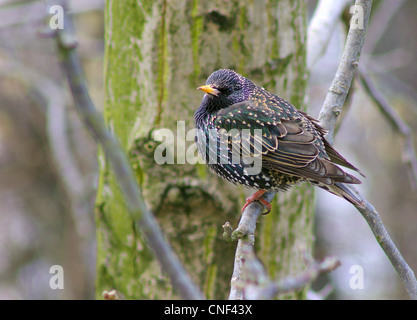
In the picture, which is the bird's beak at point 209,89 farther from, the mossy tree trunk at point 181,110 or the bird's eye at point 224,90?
the mossy tree trunk at point 181,110

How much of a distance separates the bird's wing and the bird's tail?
7.5 inches

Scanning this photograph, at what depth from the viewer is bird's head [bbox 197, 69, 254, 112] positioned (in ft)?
10.3

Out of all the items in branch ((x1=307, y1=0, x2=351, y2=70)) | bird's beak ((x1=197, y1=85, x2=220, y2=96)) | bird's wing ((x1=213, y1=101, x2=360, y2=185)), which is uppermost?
branch ((x1=307, y1=0, x2=351, y2=70))

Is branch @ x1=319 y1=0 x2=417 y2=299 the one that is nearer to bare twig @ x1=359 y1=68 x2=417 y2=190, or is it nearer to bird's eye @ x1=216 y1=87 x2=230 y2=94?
bird's eye @ x1=216 y1=87 x2=230 y2=94

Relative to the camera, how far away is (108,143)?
0.98 m

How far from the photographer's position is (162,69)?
3246 millimetres

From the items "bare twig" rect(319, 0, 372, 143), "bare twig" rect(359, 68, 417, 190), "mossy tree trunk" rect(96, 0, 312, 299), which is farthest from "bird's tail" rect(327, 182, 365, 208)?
"bare twig" rect(359, 68, 417, 190)

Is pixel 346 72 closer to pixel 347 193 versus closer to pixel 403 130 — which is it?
pixel 347 193

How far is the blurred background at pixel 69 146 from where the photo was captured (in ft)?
20.6

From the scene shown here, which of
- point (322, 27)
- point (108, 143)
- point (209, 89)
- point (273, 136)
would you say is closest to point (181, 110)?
point (209, 89)

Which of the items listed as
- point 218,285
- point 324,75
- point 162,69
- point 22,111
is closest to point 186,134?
point 162,69

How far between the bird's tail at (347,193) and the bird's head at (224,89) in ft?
2.85

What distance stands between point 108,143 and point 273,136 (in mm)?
2310

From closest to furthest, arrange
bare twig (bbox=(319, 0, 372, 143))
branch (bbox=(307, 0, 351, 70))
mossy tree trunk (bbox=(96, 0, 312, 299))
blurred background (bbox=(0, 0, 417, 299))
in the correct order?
1. bare twig (bbox=(319, 0, 372, 143))
2. mossy tree trunk (bbox=(96, 0, 312, 299))
3. branch (bbox=(307, 0, 351, 70))
4. blurred background (bbox=(0, 0, 417, 299))
